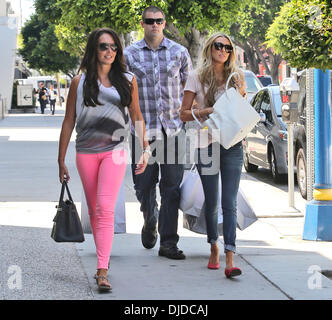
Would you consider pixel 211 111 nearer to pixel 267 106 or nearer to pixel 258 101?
pixel 267 106

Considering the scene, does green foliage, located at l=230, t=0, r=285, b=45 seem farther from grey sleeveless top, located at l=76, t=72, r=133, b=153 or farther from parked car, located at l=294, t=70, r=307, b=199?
grey sleeveless top, located at l=76, t=72, r=133, b=153

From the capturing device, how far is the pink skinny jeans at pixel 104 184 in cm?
565

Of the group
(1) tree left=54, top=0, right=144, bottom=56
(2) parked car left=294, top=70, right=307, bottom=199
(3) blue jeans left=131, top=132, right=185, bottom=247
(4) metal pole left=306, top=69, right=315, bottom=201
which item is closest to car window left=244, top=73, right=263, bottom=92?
(1) tree left=54, top=0, right=144, bottom=56

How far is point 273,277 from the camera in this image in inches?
236

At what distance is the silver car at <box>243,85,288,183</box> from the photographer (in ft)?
39.8

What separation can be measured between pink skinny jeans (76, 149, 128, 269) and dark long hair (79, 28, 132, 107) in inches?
14.8

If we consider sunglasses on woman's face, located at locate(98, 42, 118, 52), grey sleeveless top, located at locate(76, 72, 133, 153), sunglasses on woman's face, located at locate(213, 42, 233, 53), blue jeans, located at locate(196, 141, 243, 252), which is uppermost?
sunglasses on woman's face, located at locate(213, 42, 233, 53)

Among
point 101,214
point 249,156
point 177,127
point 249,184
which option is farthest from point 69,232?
point 249,156

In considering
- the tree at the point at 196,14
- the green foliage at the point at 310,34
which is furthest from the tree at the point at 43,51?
the green foliage at the point at 310,34

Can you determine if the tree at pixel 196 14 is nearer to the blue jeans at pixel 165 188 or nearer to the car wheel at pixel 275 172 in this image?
the car wheel at pixel 275 172

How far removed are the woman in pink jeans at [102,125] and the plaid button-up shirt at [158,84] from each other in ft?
2.38

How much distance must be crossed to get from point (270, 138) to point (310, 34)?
5.72 metres

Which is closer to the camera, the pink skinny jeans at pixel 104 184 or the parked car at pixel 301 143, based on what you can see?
the pink skinny jeans at pixel 104 184

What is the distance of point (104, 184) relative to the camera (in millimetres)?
5680
